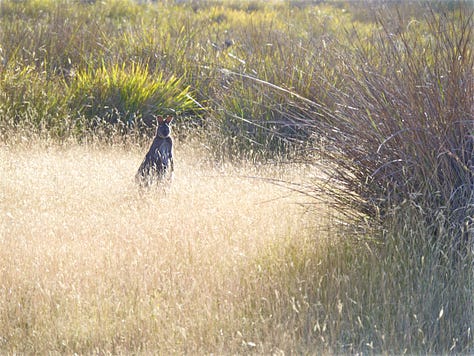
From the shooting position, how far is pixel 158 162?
22.6ft

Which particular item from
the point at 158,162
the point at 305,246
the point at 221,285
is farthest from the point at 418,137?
the point at 158,162

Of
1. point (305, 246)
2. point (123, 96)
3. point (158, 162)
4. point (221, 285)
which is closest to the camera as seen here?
point (221, 285)

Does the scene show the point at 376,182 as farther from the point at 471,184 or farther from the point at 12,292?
the point at 12,292

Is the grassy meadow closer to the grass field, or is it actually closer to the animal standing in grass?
the grass field

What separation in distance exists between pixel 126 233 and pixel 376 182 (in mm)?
1826

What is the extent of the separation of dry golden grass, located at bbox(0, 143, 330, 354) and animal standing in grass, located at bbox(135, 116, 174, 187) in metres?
0.13

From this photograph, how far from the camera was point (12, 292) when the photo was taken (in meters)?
4.52

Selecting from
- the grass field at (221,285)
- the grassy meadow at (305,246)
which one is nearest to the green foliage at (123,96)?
the grassy meadow at (305,246)

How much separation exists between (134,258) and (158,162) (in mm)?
2154

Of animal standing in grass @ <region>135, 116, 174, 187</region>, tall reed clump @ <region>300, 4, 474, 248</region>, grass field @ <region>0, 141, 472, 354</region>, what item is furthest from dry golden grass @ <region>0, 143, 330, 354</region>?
tall reed clump @ <region>300, 4, 474, 248</region>

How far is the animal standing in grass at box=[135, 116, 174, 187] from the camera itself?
263 inches

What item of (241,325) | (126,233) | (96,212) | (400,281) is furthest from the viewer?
(96,212)

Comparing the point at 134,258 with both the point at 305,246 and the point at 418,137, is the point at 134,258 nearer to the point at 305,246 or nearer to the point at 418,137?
the point at 305,246

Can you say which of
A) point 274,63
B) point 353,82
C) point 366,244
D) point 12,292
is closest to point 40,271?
point 12,292
